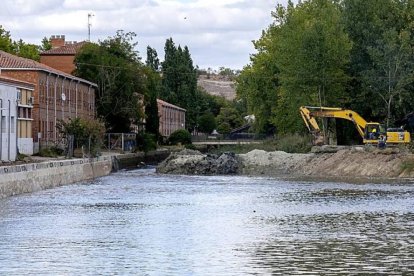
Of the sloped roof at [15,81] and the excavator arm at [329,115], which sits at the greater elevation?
the sloped roof at [15,81]

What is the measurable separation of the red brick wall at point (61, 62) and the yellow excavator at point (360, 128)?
34548 mm

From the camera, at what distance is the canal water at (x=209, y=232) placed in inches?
926

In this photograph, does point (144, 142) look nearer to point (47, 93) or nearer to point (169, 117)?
point (47, 93)

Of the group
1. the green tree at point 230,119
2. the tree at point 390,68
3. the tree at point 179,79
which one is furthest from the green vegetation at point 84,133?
the green tree at point 230,119

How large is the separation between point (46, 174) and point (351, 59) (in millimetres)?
40813

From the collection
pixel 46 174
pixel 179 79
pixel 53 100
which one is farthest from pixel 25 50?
pixel 46 174

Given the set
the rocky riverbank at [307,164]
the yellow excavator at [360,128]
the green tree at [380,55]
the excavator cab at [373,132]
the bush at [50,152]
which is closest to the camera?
the rocky riverbank at [307,164]

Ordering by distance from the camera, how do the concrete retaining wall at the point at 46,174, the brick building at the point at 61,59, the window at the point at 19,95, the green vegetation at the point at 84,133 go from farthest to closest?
the brick building at the point at 61,59 < the green vegetation at the point at 84,133 < the window at the point at 19,95 < the concrete retaining wall at the point at 46,174

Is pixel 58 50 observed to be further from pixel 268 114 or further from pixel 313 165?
pixel 313 165

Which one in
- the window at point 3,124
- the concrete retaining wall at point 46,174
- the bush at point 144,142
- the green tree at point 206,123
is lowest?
the concrete retaining wall at point 46,174

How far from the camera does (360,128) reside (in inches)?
3189

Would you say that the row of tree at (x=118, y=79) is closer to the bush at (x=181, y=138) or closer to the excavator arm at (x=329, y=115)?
the bush at (x=181, y=138)

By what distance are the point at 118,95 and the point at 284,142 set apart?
64.1 feet

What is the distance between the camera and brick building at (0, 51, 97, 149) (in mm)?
78875
